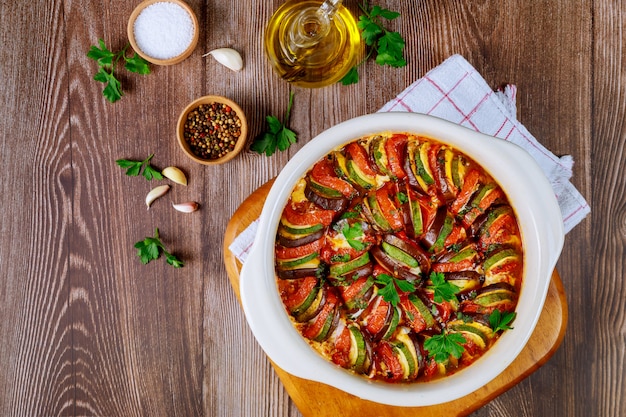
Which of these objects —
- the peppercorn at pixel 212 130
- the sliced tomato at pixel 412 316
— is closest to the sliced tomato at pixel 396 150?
the sliced tomato at pixel 412 316

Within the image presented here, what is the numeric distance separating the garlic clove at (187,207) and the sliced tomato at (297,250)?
0.55 m

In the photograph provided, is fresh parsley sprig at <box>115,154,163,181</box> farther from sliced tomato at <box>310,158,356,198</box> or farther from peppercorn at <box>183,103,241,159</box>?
sliced tomato at <box>310,158,356,198</box>

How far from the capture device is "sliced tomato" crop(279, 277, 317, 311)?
1699 mm

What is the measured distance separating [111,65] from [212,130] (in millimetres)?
483

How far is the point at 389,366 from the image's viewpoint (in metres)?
1.71

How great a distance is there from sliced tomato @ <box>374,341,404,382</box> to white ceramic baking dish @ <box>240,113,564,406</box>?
0.07 meters

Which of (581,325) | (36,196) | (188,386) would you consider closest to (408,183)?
(581,325)

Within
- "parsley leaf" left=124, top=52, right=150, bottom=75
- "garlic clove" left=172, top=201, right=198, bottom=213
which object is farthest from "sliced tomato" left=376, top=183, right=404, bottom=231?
"parsley leaf" left=124, top=52, right=150, bottom=75

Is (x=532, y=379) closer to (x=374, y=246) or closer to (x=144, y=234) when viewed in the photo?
(x=374, y=246)

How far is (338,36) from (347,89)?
0.20 metres

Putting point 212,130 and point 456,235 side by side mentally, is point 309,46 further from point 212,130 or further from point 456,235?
point 456,235

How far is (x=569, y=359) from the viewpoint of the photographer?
2.15 meters

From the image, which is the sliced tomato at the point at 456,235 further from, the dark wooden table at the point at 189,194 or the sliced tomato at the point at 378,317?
the dark wooden table at the point at 189,194

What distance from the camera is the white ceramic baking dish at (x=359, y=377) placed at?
158 centimetres
